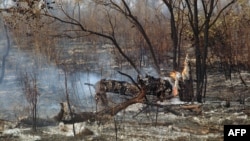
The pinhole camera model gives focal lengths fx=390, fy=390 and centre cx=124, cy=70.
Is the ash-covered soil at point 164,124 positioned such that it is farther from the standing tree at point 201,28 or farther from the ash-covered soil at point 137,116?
the standing tree at point 201,28

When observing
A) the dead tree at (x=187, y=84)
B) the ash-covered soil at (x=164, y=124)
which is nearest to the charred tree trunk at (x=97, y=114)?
the ash-covered soil at (x=164, y=124)

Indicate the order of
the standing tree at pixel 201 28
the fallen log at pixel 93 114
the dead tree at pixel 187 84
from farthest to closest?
the standing tree at pixel 201 28 < the dead tree at pixel 187 84 < the fallen log at pixel 93 114

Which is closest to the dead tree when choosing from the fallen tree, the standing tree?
the fallen tree

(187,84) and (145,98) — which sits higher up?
(187,84)

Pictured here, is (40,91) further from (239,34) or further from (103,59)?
(239,34)

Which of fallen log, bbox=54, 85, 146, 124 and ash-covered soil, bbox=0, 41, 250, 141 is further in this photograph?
fallen log, bbox=54, 85, 146, 124

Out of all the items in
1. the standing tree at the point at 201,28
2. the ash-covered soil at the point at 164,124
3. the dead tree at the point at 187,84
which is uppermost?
the standing tree at the point at 201,28

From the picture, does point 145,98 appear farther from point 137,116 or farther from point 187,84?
point 187,84

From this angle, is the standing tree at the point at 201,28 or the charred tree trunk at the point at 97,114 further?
the standing tree at the point at 201,28

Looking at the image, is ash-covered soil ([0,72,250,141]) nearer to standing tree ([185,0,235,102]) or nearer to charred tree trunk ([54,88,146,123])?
charred tree trunk ([54,88,146,123])

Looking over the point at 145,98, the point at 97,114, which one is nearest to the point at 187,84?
the point at 145,98

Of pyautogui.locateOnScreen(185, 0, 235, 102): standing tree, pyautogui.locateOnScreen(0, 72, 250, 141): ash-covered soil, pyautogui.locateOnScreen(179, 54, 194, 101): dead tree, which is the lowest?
pyautogui.locateOnScreen(0, 72, 250, 141): ash-covered soil

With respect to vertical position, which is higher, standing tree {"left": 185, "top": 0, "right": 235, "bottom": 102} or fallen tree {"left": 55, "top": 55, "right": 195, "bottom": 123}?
standing tree {"left": 185, "top": 0, "right": 235, "bottom": 102}

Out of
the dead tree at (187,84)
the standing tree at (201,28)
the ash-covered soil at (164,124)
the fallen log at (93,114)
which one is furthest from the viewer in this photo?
the standing tree at (201,28)
